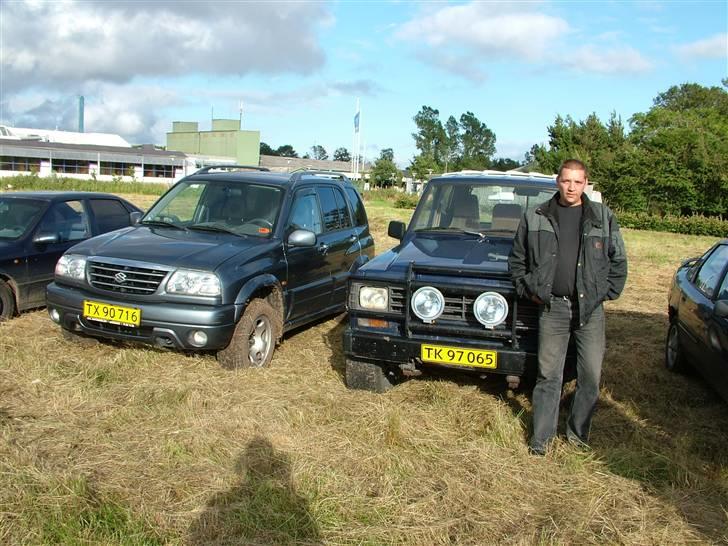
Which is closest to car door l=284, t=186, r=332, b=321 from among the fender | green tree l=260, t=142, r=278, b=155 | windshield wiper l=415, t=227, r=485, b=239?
the fender

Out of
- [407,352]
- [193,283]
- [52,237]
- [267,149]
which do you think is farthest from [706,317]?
[267,149]

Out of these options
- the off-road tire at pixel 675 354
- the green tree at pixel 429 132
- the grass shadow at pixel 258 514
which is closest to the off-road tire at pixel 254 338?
the grass shadow at pixel 258 514

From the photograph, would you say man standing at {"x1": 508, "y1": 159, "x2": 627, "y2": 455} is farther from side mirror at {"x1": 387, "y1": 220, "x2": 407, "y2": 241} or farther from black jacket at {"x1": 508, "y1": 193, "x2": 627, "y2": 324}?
side mirror at {"x1": 387, "y1": 220, "x2": 407, "y2": 241}

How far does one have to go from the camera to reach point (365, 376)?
5.65 metres

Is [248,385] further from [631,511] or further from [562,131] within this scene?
[562,131]

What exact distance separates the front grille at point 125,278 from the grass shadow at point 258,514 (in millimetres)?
2192

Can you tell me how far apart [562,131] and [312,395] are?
50.7m

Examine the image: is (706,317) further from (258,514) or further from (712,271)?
(258,514)

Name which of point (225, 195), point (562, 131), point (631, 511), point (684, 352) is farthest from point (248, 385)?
point (562, 131)

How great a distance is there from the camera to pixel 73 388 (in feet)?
17.7

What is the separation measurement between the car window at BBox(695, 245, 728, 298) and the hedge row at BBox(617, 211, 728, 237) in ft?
91.7

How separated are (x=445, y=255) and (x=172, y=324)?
229cm

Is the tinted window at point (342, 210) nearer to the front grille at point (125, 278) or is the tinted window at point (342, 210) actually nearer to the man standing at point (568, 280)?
the front grille at point (125, 278)

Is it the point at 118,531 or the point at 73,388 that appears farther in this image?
the point at 73,388
